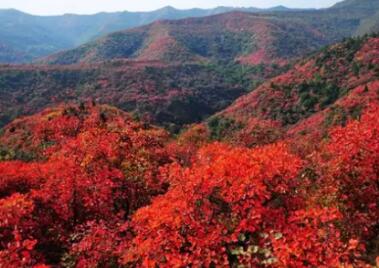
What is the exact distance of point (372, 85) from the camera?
295 ft

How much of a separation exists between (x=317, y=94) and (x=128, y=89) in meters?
72.4

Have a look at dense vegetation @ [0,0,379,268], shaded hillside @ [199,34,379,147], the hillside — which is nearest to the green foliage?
shaded hillside @ [199,34,379,147]

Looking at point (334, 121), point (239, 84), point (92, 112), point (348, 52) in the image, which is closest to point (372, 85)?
point (334, 121)

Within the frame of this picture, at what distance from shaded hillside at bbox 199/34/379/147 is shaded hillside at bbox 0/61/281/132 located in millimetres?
29459

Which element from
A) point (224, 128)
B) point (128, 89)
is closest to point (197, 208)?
point (224, 128)

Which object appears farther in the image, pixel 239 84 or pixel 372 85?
pixel 239 84

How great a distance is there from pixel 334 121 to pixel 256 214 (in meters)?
65.8

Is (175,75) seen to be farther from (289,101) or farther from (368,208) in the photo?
(368,208)

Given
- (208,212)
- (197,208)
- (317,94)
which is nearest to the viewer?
(208,212)

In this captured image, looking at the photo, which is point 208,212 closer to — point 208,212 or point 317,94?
point 208,212

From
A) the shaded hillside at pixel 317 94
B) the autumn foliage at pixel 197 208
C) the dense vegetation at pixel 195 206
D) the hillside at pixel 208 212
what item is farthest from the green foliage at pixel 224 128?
the hillside at pixel 208 212

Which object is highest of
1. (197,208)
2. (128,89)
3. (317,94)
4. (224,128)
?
(197,208)

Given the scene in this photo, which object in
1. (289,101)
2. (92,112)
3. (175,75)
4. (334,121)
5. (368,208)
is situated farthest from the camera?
(175,75)

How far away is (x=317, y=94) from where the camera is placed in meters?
110
